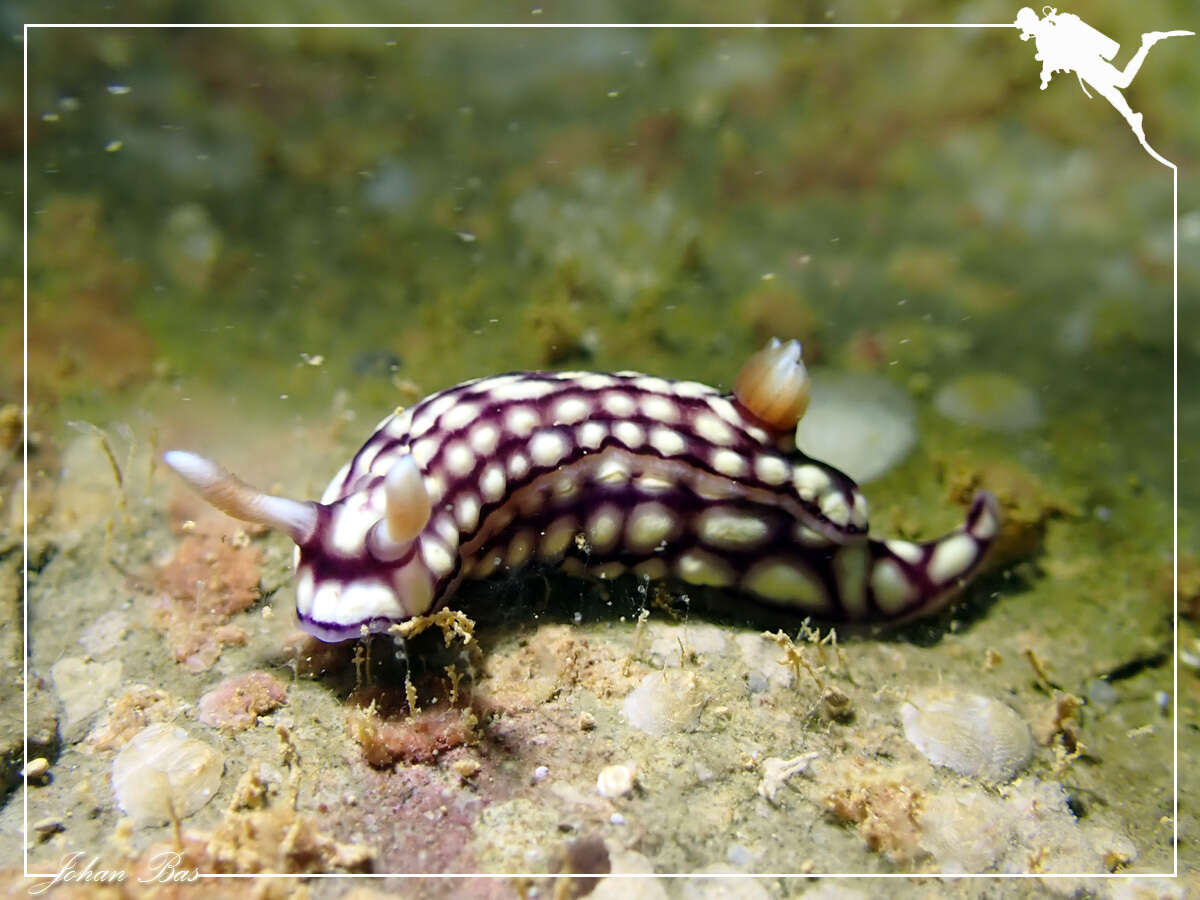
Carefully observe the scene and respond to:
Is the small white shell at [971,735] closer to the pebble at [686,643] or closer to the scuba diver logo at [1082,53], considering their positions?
the pebble at [686,643]

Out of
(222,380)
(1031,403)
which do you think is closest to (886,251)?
(1031,403)

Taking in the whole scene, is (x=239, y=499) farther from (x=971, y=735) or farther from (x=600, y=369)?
(x=971, y=735)

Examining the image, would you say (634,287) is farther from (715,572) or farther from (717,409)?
(715,572)

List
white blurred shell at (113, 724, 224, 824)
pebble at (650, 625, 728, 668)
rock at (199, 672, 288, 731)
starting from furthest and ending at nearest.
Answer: pebble at (650, 625, 728, 668) < rock at (199, 672, 288, 731) < white blurred shell at (113, 724, 224, 824)

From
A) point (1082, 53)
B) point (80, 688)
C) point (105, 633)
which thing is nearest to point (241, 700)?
point (80, 688)

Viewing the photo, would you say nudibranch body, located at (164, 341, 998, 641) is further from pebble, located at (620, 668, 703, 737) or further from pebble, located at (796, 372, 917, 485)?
pebble, located at (796, 372, 917, 485)

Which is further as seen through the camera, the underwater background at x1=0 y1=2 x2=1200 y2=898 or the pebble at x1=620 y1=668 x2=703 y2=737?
the pebble at x1=620 y1=668 x2=703 y2=737

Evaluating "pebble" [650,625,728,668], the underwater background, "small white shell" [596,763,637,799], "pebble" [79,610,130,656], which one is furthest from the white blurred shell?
"pebble" [650,625,728,668]

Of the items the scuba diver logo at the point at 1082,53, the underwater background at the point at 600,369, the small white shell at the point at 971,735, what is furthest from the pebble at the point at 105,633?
the scuba diver logo at the point at 1082,53
